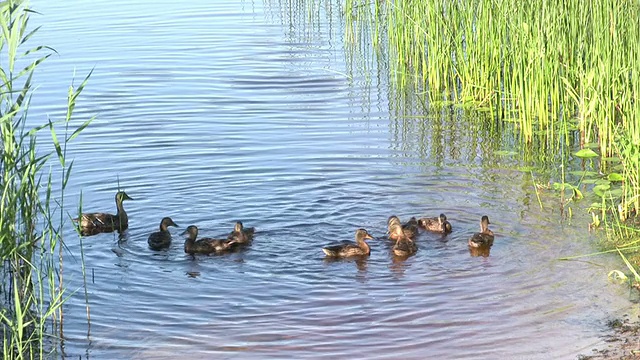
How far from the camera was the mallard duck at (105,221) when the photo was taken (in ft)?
33.7

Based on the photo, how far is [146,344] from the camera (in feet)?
25.5

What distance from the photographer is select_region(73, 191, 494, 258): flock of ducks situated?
9.66 meters

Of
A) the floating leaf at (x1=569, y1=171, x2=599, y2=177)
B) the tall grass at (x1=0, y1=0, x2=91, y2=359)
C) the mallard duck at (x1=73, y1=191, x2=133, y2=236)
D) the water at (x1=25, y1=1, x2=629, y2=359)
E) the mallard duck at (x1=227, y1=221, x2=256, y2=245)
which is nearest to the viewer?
the tall grass at (x1=0, y1=0, x2=91, y2=359)

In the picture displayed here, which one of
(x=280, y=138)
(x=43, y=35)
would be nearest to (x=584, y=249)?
(x=280, y=138)

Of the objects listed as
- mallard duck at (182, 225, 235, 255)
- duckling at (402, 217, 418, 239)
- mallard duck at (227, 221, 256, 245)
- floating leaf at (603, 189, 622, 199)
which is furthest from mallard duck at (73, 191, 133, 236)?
floating leaf at (603, 189, 622, 199)

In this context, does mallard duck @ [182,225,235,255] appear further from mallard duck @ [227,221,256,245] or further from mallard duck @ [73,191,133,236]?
mallard duck @ [73,191,133,236]

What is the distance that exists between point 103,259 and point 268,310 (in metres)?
2.08

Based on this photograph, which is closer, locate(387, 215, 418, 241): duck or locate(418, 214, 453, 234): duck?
locate(387, 215, 418, 241): duck

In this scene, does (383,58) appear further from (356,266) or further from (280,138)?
(356,266)

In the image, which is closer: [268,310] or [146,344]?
[146,344]

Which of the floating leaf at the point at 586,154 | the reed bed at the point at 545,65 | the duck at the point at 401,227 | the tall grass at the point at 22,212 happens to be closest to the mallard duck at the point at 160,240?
the tall grass at the point at 22,212

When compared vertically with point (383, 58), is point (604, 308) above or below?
below

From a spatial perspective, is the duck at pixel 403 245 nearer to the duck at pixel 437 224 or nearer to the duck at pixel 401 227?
the duck at pixel 401 227

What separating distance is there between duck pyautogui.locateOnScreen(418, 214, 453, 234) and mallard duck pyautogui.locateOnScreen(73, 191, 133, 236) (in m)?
2.87
